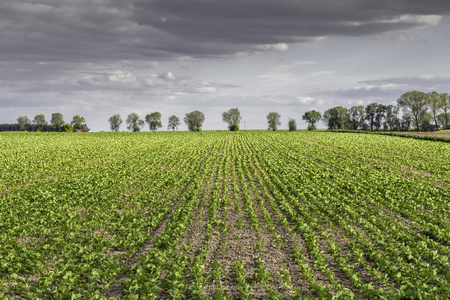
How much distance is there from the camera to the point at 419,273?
31.2 feet

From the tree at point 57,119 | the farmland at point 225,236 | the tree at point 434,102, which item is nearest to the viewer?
the farmland at point 225,236

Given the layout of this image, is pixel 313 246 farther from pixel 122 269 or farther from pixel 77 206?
pixel 77 206

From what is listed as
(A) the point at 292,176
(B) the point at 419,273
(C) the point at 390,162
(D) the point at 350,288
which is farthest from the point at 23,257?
(C) the point at 390,162

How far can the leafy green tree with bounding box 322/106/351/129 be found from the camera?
514 ft

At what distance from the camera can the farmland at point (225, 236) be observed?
29.4 feet

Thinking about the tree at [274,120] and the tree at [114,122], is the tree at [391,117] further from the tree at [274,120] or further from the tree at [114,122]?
the tree at [114,122]

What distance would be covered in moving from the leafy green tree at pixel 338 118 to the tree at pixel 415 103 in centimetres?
3698

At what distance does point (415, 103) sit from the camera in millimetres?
117250

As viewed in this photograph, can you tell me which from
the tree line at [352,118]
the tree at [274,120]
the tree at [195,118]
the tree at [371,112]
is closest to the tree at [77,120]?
the tree line at [352,118]

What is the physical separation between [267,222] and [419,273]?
693cm

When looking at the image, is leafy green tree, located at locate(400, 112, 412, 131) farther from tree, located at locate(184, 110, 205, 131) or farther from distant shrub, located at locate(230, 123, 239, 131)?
tree, located at locate(184, 110, 205, 131)

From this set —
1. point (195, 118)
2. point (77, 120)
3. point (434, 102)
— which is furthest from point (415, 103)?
point (77, 120)

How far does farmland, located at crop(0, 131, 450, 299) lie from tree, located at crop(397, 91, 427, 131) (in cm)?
10736

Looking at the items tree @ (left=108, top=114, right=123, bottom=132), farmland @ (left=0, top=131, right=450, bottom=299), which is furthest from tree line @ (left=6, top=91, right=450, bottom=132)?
farmland @ (left=0, top=131, right=450, bottom=299)
